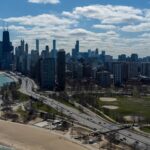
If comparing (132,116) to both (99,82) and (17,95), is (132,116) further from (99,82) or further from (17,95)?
(99,82)

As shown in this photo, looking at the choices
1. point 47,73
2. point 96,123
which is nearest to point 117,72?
point 47,73

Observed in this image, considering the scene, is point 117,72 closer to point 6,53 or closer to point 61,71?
point 61,71

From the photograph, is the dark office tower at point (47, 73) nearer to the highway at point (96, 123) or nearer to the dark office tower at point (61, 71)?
the dark office tower at point (61, 71)

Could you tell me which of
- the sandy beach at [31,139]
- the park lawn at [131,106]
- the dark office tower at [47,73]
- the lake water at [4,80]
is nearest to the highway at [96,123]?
the park lawn at [131,106]

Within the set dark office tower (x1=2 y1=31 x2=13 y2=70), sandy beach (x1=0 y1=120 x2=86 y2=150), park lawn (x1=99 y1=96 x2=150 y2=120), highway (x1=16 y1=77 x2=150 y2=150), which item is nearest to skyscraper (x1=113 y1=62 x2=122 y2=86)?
park lawn (x1=99 y1=96 x2=150 y2=120)

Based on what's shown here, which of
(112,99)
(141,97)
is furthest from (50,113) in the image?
(141,97)
